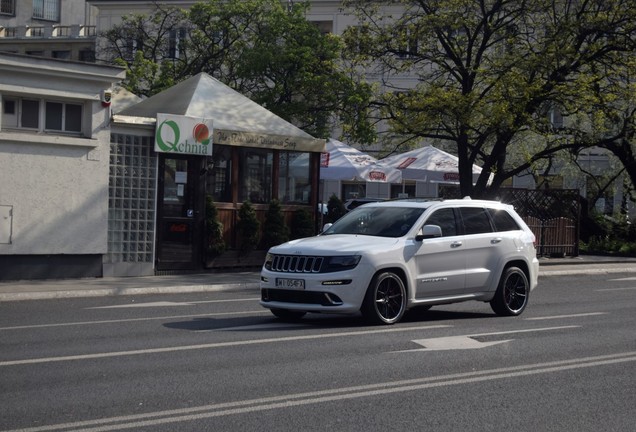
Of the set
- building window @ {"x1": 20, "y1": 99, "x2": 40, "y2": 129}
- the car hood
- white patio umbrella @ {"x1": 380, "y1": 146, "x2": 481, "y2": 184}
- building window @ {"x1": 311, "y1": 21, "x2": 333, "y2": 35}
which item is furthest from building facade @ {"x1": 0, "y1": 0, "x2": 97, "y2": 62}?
the car hood

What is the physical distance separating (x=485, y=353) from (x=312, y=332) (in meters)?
2.50

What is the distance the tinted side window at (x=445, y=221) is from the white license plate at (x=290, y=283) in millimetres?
2275

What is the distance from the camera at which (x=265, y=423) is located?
7.33m

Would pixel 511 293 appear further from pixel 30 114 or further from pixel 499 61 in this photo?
pixel 499 61

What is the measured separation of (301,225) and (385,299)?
11218mm

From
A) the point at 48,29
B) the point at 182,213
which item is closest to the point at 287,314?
the point at 182,213

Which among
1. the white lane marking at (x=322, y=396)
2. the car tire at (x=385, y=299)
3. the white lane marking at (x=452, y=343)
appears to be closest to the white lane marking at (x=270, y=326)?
the car tire at (x=385, y=299)

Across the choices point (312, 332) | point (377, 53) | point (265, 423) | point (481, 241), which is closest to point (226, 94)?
point (377, 53)

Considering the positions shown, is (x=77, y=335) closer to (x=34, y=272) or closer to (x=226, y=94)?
(x=34, y=272)

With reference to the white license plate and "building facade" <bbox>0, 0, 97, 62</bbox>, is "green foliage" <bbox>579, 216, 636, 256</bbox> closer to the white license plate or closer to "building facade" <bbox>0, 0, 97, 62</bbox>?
the white license plate

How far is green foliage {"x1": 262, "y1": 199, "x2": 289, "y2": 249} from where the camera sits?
23.7 m

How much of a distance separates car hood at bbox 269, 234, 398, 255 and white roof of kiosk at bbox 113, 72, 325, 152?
929cm

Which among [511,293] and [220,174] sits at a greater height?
[220,174]

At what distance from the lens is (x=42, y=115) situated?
20141 millimetres
